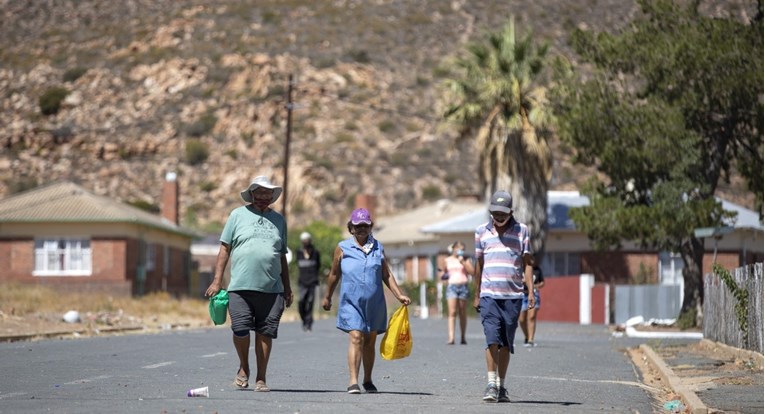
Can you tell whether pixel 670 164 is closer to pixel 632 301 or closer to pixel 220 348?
pixel 632 301

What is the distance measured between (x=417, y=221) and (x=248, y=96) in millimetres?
27263

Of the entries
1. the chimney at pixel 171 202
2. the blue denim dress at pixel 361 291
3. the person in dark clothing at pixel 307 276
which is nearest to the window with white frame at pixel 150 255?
the chimney at pixel 171 202

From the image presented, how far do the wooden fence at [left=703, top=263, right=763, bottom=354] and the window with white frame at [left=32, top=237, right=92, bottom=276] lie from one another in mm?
34606

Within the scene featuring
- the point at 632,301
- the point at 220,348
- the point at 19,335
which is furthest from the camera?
the point at 632,301

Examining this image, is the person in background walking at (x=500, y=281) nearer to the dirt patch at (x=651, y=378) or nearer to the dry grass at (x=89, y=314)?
the dirt patch at (x=651, y=378)

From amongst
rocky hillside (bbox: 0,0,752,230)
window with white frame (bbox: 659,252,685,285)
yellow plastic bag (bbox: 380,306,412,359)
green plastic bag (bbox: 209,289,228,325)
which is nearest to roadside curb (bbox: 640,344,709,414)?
yellow plastic bag (bbox: 380,306,412,359)

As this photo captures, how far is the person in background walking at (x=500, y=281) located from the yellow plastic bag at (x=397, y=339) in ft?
2.59

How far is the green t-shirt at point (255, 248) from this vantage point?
13.6 metres

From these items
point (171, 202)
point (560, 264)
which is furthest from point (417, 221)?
point (560, 264)

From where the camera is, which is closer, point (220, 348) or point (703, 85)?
point (220, 348)

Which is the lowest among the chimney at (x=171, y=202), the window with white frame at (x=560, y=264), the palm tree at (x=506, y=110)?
the window with white frame at (x=560, y=264)

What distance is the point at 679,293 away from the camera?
126 feet

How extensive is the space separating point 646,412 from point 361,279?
2938mm

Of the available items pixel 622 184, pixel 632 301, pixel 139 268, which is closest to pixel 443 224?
pixel 139 268
